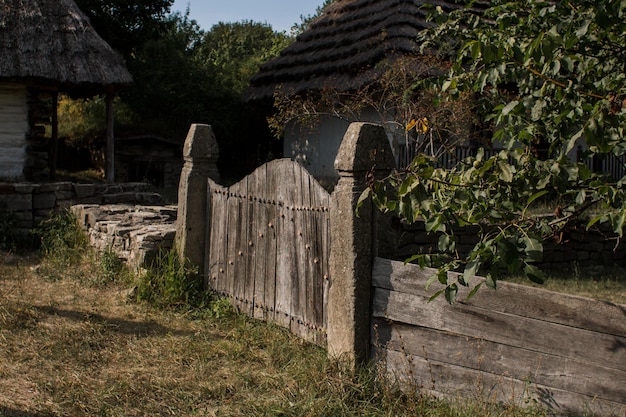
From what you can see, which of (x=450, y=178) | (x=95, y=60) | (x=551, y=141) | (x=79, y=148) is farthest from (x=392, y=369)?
(x=79, y=148)

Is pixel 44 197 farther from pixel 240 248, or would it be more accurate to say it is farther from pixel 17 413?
pixel 17 413

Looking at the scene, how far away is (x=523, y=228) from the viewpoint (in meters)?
2.58

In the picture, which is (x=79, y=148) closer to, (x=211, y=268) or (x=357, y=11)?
(x=357, y=11)

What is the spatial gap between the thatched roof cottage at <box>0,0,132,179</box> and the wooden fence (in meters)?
5.89

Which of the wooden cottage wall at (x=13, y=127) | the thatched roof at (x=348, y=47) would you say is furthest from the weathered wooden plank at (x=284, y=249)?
the wooden cottage wall at (x=13, y=127)

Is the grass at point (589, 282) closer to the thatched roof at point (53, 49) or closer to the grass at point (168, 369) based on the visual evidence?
the grass at point (168, 369)

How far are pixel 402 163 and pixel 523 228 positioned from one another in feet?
26.3

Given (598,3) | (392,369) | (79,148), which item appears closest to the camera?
(598,3)

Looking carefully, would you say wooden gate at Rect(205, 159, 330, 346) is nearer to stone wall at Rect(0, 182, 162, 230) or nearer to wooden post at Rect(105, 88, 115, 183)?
stone wall at Rect(0, 182, 162, 230)

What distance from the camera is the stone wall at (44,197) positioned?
28.7 ft

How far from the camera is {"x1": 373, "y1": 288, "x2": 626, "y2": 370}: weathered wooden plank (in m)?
2.96

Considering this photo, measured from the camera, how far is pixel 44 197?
899 cm

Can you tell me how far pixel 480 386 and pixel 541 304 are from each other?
548mm

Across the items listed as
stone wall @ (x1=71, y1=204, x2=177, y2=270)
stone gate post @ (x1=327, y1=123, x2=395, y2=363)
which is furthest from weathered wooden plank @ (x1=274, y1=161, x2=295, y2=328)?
stone wall @ (x1=71, y1=204, x2=177, y2=270)
